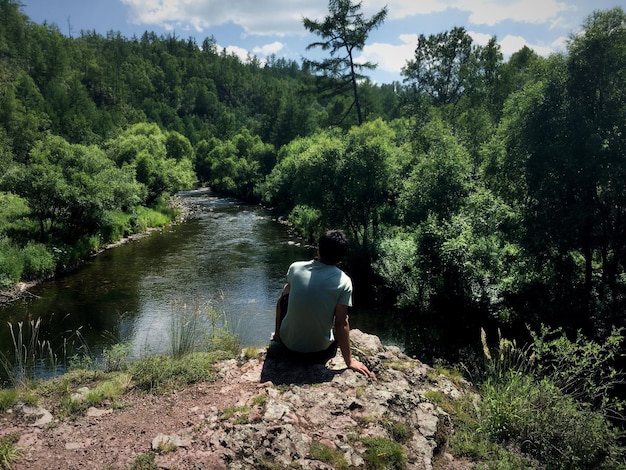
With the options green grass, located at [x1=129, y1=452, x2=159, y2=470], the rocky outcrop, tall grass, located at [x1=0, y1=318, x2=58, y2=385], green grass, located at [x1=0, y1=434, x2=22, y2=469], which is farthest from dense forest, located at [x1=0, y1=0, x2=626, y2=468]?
tall grass, located at [x1=0, y1=318, x2=58, y2=385]

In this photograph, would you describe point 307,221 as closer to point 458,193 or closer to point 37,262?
point 458,193

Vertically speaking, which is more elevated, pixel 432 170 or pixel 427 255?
pixel 432 170

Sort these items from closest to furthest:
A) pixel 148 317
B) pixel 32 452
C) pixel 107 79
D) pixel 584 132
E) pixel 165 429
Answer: pixel 32 452
pixel 165 429
pixel 584 132
pixel 148 317
pixel 107 79

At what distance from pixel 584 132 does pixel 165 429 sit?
13.6 meters

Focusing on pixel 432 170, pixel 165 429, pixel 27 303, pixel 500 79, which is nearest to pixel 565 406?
pixel 165 429

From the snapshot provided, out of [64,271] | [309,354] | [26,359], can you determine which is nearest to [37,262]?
[64,271]

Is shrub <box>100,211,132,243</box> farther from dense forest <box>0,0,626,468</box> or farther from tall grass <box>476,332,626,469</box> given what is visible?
tall grass <box>476,332,626,469</box>

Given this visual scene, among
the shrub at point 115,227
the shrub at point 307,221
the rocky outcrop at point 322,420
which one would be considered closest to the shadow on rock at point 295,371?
the rocky outcrop at point 322,420

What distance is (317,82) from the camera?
3238 centimetres

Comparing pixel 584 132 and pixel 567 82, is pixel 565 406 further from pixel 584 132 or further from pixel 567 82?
pixel 567 82

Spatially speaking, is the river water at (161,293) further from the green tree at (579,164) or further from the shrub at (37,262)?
the green tree at (579,164)

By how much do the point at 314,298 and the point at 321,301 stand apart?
0.09 meters

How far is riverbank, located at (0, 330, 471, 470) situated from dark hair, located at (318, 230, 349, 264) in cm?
162

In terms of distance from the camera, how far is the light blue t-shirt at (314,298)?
4988mm
